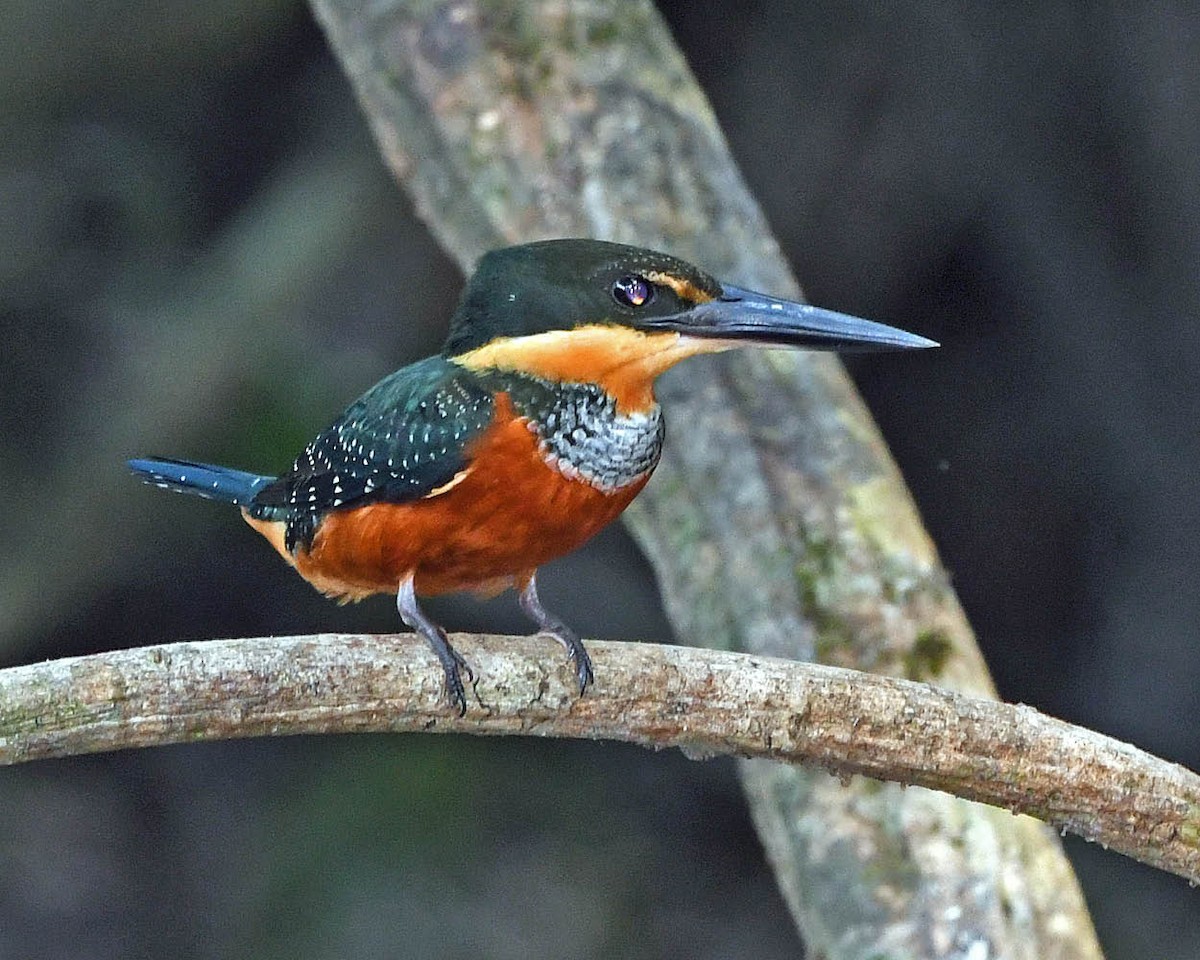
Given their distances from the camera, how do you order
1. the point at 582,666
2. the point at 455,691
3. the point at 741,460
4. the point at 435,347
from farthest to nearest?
the point at 435,347, the point at 741,460, the point at 582,666, the point at 455,691

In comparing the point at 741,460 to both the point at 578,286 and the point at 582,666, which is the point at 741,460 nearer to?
the point at 578,286

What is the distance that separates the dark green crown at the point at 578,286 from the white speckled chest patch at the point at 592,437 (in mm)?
111

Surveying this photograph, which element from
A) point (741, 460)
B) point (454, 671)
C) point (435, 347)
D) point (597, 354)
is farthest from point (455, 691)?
point (435, 347)

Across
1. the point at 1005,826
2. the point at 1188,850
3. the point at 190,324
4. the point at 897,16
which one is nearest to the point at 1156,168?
the point at 897,16

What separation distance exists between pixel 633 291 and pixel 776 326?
0.22m

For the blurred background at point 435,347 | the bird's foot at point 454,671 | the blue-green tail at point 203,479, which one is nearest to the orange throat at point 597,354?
the bird's foot at point 454,671

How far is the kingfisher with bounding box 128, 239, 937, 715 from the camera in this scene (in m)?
2.33

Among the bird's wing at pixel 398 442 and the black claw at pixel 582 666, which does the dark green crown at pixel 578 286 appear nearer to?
the bird's wing at pixel 398 442

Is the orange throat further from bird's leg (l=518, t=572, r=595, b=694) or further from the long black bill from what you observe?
bird's leg (l=518, t=572, r=595, b=694)

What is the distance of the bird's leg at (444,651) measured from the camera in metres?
2.06

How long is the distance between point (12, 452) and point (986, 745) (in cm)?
341

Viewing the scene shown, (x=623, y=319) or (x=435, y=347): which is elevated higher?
(x=623, y=319)

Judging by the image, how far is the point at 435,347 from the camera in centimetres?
485

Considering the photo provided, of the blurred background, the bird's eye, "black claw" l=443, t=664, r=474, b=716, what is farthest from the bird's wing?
the blurred background
